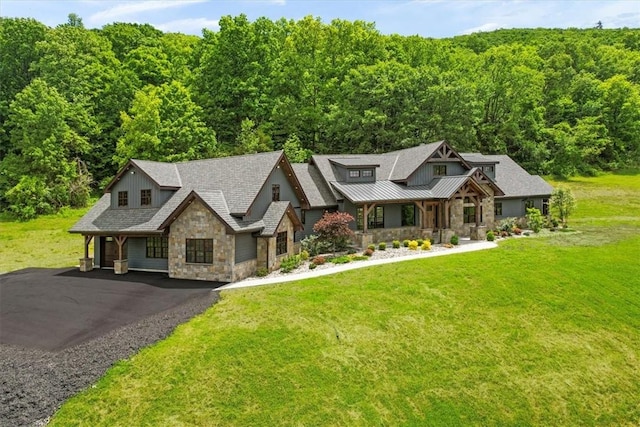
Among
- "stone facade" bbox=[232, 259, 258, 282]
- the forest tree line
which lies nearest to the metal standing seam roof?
"stone facade" bbox=[232, 259, 258, 282]

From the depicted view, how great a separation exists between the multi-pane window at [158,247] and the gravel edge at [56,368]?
8.57 m

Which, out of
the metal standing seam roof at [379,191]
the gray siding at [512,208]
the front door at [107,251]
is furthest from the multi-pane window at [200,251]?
the gray siding at [512,208]

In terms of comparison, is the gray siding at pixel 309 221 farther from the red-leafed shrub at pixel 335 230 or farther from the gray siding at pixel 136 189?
the gray siding at pixel 136 189

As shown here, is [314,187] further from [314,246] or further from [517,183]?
[517,183]

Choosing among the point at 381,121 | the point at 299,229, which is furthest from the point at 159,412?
the point at 381,121

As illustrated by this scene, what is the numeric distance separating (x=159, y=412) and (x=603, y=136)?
72.5 metres

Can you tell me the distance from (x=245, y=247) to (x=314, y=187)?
10.1 meters

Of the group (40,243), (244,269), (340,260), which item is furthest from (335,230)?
(40,243)

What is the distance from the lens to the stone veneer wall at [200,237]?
2133cm

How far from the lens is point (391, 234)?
3092cm

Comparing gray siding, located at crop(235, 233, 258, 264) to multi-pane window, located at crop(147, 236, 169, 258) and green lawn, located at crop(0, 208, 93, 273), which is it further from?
green lawn, located at crop(0, 208, 93, 273)

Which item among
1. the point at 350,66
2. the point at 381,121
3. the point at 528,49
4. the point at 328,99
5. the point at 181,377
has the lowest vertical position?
the point at 181,377

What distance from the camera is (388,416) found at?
12.0m

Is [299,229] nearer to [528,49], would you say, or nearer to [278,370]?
[278,370]
